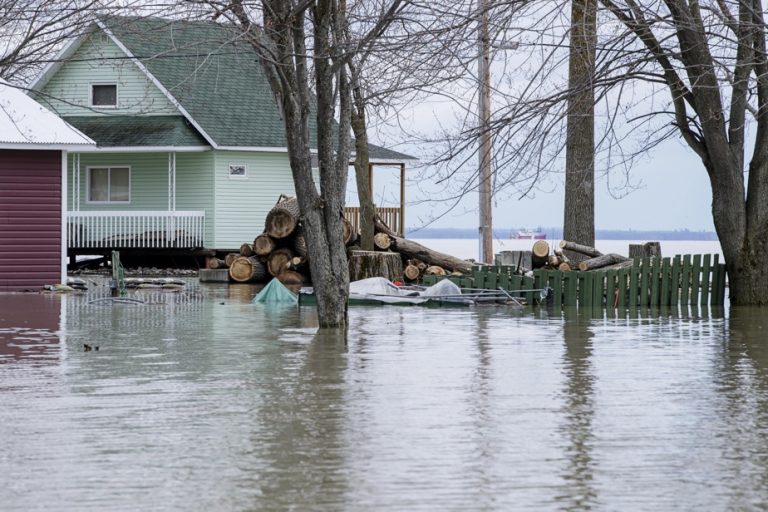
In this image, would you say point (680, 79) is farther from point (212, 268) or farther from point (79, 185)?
point (79, 185)

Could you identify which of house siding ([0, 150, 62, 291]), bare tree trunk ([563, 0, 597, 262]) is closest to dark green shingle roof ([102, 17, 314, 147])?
house siding ([0, 150, 62, 291])

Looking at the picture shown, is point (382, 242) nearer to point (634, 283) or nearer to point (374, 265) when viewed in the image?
point (374, 265)

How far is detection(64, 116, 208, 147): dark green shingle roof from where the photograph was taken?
37469mm

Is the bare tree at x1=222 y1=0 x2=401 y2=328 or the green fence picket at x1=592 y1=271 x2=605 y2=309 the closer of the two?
the bare tree at x1=222 y1=0 x2=401 y2=328

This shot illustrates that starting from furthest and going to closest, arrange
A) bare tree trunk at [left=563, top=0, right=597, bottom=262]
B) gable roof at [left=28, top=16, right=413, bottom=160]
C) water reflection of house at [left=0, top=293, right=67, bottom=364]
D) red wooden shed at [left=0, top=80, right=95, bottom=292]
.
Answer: gable roof at [left=28, top=16, right=413, bottom=160], red wooden shed at [left=0, top=80, right=95, bottom=292], bare tree trunk at [left=563, top=0, right=597, bottom=262], water reflection of house at [left=0, top=293, right=67, bottom=364]

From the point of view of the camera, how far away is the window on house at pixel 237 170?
38.7 metres

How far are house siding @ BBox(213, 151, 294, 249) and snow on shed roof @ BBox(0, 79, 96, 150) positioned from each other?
9.96 meters

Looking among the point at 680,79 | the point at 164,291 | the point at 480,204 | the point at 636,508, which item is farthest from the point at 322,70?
the point at 480,204

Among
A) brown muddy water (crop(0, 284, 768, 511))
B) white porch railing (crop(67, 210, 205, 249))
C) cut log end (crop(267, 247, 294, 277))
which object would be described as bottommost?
brown muddy water (crop(0, 284, 768, 511))

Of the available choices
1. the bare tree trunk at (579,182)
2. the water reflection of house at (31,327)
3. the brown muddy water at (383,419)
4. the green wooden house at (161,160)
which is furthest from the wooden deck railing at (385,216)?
the brown muddy water at (383,419)

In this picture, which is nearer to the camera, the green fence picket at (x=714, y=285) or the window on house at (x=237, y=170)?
the green fence picket at (x=714, y=285)

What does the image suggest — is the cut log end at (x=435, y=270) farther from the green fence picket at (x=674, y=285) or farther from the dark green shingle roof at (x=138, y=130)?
the dark green shingle roof at (x=138, y=130)

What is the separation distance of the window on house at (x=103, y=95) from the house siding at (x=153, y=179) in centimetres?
162

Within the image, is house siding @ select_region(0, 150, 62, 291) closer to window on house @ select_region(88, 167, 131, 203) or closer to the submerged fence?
the submerged fence
